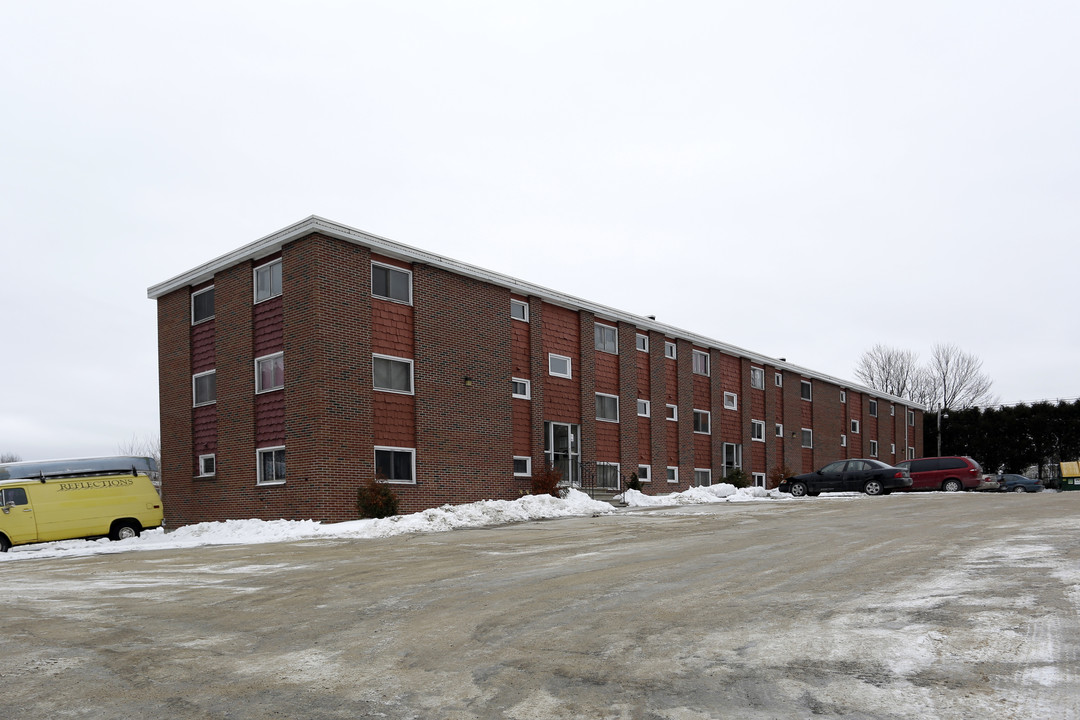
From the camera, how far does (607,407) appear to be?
33.7 meters

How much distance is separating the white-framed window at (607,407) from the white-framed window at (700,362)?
22.3 feet

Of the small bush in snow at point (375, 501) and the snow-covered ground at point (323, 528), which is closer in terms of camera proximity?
the snow-covered ground at point (323, 528)

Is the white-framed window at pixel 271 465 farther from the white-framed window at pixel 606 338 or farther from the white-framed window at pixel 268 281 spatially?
the white-framed window at pixel 606 338

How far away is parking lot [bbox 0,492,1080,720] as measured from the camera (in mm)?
5809

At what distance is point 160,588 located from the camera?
11.9 metres

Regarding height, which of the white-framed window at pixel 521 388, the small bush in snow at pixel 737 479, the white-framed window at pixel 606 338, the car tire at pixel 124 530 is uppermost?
the white-framed window at pixel 606 338

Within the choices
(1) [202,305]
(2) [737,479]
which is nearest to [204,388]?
(1) [202,305]

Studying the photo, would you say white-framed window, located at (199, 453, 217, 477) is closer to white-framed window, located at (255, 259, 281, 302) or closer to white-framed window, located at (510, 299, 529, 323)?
white-framed window, located at (255, 259, 281, 302)

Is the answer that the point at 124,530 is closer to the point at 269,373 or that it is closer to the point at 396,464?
the point at 269,373

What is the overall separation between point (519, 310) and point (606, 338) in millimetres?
5348

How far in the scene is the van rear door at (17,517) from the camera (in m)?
21.2

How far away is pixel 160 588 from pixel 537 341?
19.3 m

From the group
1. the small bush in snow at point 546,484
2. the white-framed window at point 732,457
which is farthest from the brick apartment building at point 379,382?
the white-framed window at point 732,457

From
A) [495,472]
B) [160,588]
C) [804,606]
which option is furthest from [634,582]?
[495,472]
